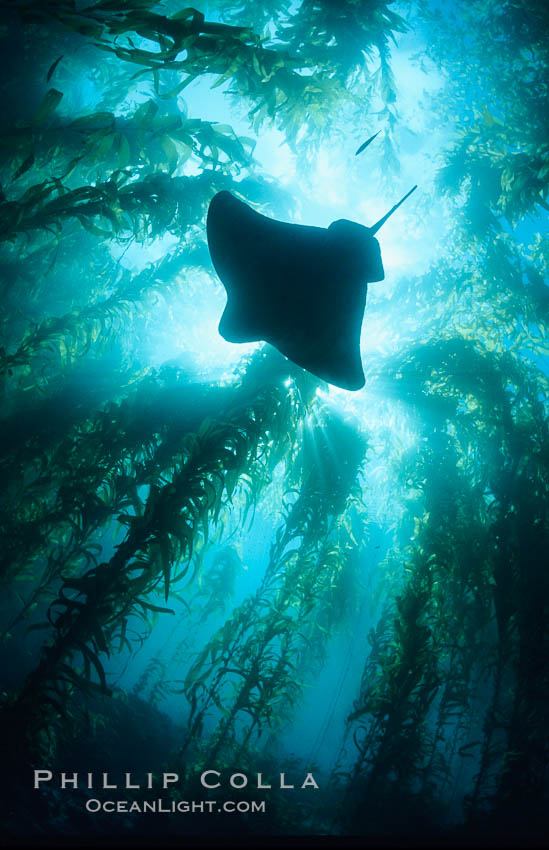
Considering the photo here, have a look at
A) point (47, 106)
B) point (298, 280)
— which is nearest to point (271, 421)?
point (298, 280)

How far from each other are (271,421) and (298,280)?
156 cm

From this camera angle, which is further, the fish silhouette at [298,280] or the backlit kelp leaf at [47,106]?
the fish silhouette at [298,280]

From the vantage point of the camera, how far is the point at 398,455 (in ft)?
21.7

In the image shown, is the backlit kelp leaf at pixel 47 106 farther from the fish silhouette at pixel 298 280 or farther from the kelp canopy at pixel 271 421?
the fish silhouette at pixel 298 280

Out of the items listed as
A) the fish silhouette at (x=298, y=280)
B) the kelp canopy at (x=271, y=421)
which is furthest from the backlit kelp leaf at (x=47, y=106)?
the fish silhouette at (x=298, y=280)

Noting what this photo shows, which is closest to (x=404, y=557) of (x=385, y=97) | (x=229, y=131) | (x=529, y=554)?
(x=529, y=554)

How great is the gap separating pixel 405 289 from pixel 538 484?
4306 mm

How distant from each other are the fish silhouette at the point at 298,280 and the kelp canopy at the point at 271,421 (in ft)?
3.03

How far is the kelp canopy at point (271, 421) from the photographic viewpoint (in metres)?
2.90

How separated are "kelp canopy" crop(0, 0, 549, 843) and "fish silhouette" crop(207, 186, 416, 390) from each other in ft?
3.03

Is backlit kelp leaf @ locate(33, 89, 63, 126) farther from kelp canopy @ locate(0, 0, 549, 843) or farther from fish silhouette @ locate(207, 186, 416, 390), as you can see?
fish silhouette @ locate(207, 186, 416, 390)

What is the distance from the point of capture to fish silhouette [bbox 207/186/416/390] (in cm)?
298

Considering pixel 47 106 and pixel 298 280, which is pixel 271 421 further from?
pixel 47 106

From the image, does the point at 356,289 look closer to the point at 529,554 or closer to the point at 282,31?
the point at 529,554
